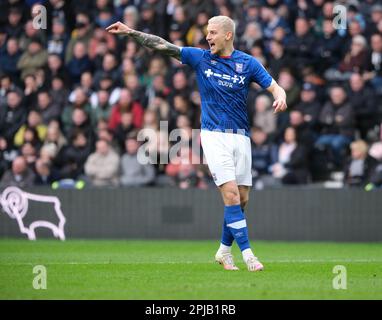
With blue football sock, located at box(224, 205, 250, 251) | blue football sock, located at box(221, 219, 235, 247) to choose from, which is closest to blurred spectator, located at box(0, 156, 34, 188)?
blue football sock, located at box(221, 219, 235, 247)

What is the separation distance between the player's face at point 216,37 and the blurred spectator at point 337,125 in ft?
25.5

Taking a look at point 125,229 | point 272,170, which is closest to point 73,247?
point 125,229

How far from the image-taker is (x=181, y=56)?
1163 centimetres

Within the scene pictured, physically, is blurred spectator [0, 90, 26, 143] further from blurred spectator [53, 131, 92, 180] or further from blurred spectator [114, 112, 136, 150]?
blurred spectator [114, 112, 136, 150]

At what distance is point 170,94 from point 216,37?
30.9ft

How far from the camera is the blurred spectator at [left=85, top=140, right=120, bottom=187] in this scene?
66.1 ft

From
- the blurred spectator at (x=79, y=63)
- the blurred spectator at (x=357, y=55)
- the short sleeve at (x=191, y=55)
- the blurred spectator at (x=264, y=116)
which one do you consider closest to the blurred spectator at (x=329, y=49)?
the blurred spectator at (x=357, y=55)

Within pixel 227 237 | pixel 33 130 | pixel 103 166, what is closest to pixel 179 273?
pixel 227 237

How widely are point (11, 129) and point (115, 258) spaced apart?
8599 mm

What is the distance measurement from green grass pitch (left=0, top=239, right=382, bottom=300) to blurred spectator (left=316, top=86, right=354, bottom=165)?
2.34m

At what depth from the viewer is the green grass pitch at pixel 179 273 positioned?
9414mm

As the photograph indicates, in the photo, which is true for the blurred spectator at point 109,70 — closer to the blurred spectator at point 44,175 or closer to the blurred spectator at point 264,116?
the blurred spectator at point 44,175

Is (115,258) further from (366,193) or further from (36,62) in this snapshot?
(36,62)

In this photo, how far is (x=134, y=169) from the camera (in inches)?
786
